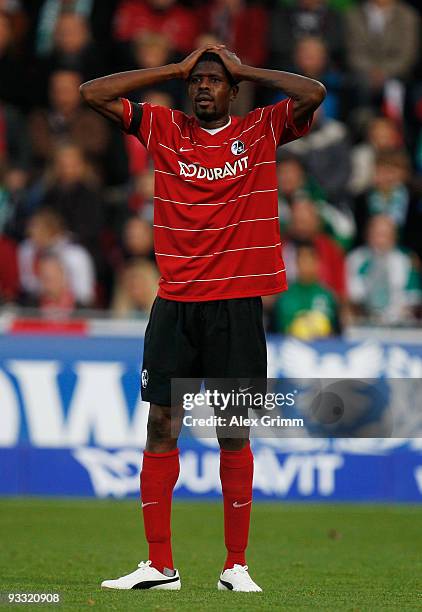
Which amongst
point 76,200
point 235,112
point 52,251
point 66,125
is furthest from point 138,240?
point 235,112

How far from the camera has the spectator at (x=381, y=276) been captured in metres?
12.9

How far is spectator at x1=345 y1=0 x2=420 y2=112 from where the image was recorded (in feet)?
50.6

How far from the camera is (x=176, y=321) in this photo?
22.3 ft

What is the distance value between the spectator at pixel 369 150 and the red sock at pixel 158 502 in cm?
766

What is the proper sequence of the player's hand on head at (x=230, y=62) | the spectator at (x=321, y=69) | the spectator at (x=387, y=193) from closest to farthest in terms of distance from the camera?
the player's hand on head at (x=230, y=62)
the spectator at (x=387, y=193)
the spectator at (x=321, y=69)

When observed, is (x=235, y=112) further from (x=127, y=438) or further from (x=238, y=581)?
(x=238, y=581)

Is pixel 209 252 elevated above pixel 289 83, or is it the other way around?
pixel 289 83

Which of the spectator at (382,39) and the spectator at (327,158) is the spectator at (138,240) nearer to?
the spectator at (327,158)

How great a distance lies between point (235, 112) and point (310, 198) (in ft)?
5.13

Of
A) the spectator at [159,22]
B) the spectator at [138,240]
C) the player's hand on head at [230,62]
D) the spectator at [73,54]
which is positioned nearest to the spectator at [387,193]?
the spectator at [138,240]

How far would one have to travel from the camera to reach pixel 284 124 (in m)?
6.80

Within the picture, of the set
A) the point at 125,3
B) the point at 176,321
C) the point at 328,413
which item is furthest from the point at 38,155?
the point at 176,321

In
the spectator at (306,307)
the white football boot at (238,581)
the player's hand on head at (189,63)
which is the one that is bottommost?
the white football boot at (238,581)

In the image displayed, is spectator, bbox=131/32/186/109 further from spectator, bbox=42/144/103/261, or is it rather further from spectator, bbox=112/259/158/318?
spectator, bbox=112/259/158/318
